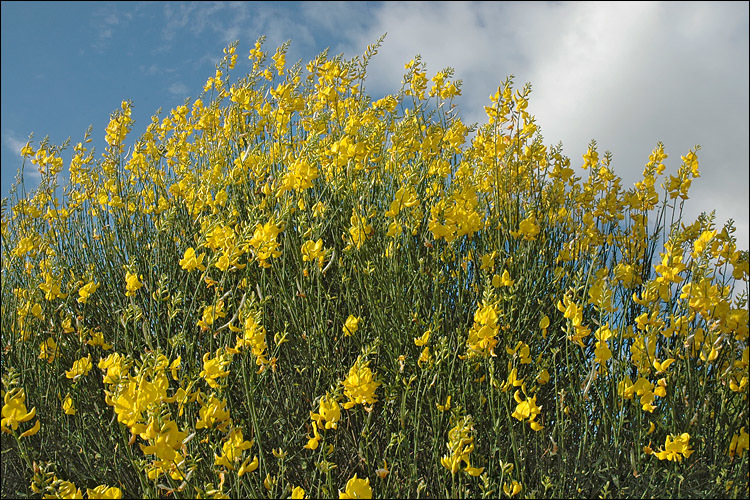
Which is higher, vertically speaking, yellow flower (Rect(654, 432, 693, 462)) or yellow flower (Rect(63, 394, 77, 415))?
yellow flower (Rect(654, 432, 693, 462))

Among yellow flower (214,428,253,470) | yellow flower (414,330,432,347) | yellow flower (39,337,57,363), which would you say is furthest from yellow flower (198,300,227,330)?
yellow flower (39,337,57,363)

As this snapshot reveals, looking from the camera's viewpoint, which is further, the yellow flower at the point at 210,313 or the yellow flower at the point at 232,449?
the yellow flower at the point at 210,313

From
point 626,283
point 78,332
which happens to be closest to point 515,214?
point 626,283

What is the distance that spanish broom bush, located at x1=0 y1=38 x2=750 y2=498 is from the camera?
1.94m

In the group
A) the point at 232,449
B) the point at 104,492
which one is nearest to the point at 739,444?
the point at 232,449

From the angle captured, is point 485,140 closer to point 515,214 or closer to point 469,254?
point 515,214

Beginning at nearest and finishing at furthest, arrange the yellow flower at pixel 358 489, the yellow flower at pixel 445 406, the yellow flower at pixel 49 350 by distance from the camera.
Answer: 1. the yellow flower at pixel 358 489
2. the yellow flower at pixel 445 406
3. the yellow flower at pixel 49 350

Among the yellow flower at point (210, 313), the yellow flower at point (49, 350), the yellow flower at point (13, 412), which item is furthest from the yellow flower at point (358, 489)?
the yellow flower at point (49, 350)

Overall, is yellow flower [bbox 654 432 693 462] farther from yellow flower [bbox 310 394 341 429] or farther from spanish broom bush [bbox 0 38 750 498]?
yellow flower [bbox 310 394 341 429]

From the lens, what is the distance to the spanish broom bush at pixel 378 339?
6.35 feet

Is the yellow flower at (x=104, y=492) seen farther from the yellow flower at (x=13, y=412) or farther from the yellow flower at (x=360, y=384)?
the yellow flower at (x=360, y=384)

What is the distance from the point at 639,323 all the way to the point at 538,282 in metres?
0.54

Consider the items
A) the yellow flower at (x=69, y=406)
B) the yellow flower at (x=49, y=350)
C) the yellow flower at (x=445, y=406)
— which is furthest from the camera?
the yellow flower at (x=49, y=350)

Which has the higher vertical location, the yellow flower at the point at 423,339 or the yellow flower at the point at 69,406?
the yellow flower at the point at 423,339
